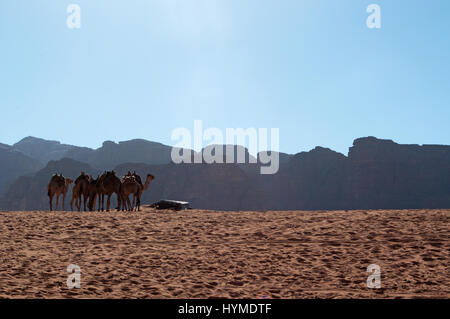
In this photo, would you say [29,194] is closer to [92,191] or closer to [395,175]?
[92,191]

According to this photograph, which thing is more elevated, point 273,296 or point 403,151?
point 403,151

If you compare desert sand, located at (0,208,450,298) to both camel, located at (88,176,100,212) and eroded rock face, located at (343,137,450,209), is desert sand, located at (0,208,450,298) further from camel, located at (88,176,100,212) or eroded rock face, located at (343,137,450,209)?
eroded rock face, located at (343,137,450,209)

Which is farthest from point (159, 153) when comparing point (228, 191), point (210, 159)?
point (228, 191)

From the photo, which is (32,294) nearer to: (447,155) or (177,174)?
(177,174)

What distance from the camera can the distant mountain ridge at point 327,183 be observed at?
12075cm

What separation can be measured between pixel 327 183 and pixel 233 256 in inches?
4943

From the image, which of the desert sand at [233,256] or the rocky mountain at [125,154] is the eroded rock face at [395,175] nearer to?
the rocky mountain at [125,154]

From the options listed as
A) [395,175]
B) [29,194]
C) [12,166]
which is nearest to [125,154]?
[12,166]

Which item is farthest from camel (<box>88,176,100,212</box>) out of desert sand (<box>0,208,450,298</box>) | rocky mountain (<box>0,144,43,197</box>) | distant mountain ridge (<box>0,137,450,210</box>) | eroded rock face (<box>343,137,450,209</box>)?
rocky mountain (<box>0,144,43,197</box>)

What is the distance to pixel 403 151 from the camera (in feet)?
420

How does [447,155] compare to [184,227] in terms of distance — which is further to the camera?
[447,155]

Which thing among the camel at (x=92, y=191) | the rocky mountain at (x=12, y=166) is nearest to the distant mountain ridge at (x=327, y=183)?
the rocky mountain at (x=12, y=166)

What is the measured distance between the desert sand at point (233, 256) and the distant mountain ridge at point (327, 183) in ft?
343

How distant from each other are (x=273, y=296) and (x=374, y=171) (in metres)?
123
